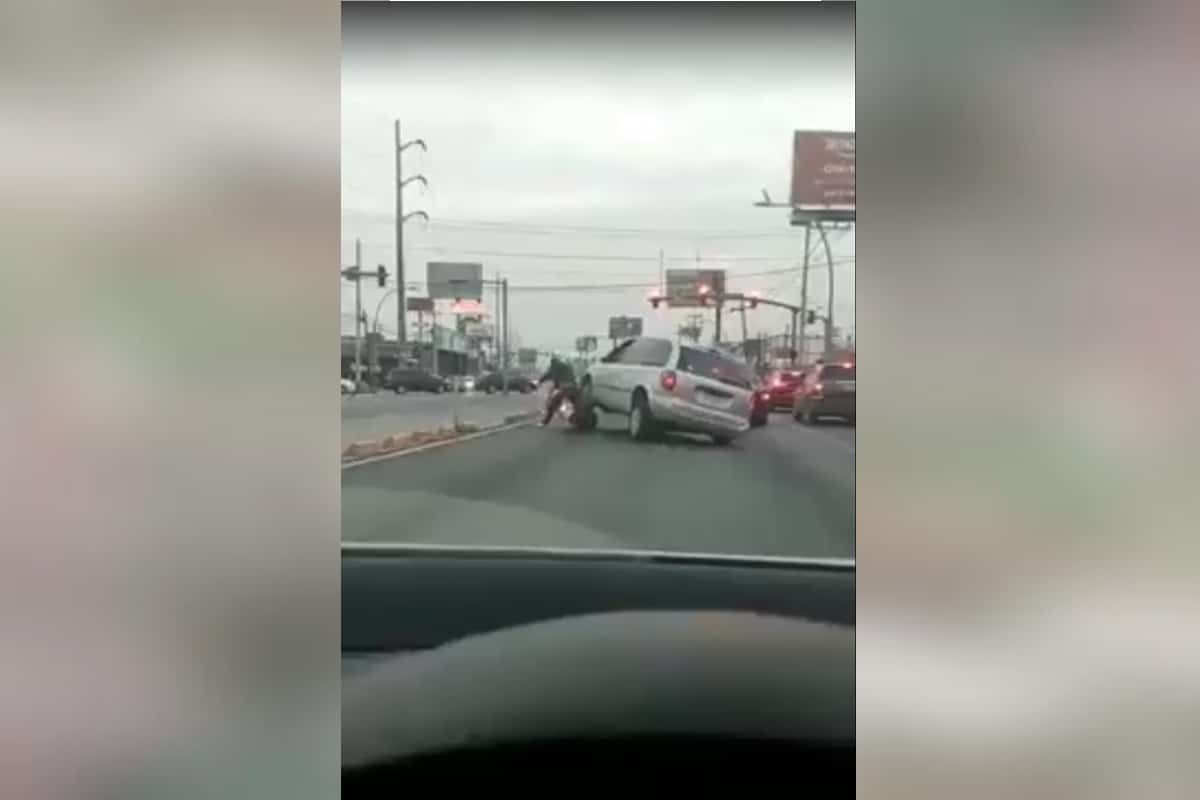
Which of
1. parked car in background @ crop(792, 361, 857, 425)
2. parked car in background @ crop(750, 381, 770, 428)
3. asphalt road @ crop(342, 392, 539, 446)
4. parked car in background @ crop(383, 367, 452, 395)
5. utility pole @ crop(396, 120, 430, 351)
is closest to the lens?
parked car in background @ crop(792, 361, 857, 425)

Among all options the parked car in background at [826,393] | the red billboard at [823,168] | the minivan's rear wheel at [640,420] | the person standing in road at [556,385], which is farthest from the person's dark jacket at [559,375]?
the red billboard at [823,168]

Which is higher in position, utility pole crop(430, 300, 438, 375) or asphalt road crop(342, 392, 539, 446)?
utility pole crop(430, 300, 438, 375)

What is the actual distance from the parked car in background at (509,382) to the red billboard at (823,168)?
0.61m

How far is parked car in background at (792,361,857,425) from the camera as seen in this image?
3.60 feet

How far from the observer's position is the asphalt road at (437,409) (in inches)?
60.1

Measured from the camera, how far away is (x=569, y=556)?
179cm

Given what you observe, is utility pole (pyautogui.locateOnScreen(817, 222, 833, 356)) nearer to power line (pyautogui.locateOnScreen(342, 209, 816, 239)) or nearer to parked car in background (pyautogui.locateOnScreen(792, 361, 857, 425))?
parked car in background (pyautogui.locateOnScreen(792, 361, 857, 425))

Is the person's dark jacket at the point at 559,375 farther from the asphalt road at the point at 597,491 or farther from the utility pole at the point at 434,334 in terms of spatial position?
the utility pole at the point at 434,334

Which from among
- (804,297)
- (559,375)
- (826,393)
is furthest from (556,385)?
(826,393)

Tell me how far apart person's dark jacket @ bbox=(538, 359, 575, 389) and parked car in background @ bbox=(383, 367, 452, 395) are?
181 mm

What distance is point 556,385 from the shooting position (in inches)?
70.7

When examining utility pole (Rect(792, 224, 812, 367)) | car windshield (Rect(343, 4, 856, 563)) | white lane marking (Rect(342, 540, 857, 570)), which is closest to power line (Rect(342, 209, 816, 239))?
car windshield (Rect(343, 4, 856, 563))
